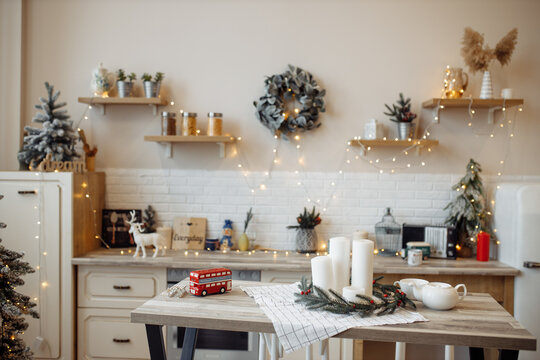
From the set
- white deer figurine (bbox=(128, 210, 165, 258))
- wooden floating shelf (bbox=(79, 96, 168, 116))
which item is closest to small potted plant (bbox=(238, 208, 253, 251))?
white deer figurine (bbox=(128, 210, 165, 258))

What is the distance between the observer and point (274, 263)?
350 centimetres

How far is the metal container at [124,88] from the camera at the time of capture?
3.98 metres

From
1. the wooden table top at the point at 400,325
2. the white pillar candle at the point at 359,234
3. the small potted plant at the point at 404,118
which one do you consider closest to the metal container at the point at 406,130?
the small potted plant at the point at 404,118

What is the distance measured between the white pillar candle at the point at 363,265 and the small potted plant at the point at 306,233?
1.71 m

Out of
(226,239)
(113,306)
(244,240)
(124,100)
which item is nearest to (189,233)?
(226,239)

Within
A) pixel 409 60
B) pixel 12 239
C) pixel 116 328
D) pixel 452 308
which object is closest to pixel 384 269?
pixel 452 308

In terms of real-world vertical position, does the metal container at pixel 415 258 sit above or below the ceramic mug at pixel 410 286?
below

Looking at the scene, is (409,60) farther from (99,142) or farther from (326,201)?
(99,142)

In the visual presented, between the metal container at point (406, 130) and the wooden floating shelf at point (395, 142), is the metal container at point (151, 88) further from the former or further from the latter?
the metal container at point (406, 130)

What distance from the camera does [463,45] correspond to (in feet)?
12.8

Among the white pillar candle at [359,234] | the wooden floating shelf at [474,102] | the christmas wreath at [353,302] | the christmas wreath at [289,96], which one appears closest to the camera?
the christmas wreath at [353,302]

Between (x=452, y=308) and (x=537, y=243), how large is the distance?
152 cm

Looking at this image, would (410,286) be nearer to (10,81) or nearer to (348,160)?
(348,160)

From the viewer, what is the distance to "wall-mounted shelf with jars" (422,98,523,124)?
12.1 feet
